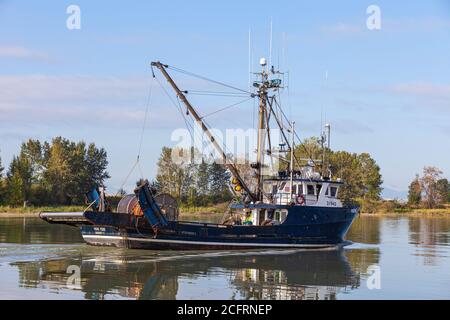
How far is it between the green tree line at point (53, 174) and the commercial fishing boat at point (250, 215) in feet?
161

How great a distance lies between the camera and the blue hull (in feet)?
102

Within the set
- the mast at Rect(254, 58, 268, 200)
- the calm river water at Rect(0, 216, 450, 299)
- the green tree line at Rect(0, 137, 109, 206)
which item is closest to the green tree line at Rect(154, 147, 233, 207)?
the green tree line at Rect(0, 137, 109, 206)

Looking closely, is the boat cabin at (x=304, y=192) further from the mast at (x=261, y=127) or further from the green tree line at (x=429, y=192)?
the green tree line at (x=429, y=192)

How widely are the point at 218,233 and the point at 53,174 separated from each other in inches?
2233

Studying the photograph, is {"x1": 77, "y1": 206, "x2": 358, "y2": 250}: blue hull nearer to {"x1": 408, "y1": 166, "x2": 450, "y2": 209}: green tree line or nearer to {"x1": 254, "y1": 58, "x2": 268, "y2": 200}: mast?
{"x1": 254, "y1": 58, "x2": 268, "y2": 200}: mast

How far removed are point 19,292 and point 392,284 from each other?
1216 centimetres

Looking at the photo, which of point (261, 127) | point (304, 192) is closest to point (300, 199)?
point (304, 192)

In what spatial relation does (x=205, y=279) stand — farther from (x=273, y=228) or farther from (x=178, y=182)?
(x=178, y=182)

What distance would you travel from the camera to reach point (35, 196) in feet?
268

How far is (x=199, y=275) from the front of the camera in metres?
24.9

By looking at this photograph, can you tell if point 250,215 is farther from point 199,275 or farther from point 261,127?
point 199,275

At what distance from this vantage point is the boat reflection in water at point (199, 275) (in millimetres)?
21375

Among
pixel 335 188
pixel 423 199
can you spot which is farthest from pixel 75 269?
pixel 423 199

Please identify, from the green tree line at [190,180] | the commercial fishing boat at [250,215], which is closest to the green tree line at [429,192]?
the green tree line at [190,180]
